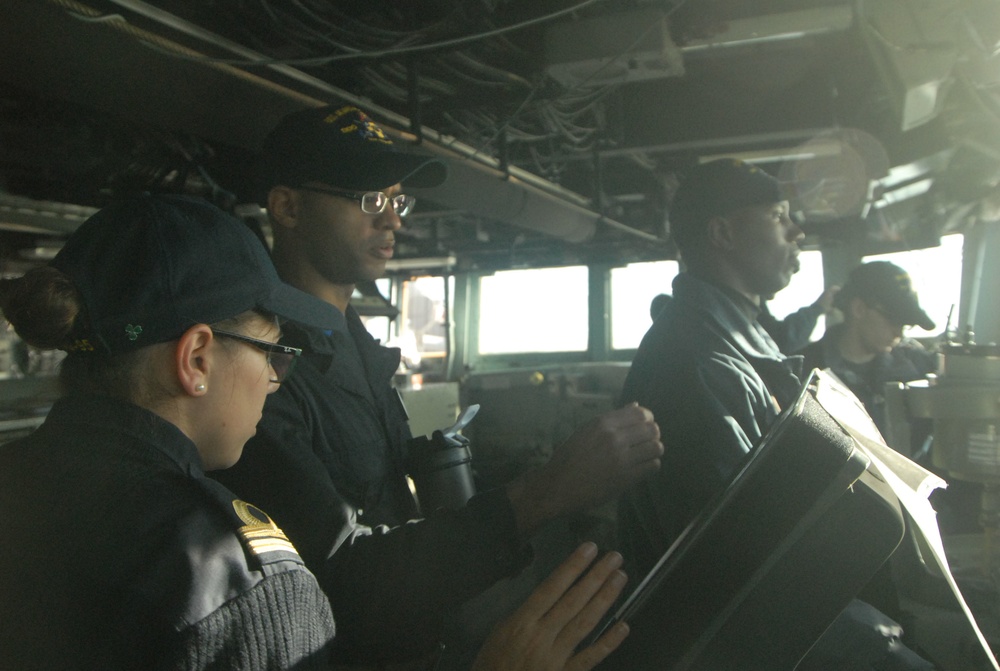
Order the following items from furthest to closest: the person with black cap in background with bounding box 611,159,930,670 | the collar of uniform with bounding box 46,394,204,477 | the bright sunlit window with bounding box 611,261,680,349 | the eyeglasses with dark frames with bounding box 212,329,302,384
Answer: the bright sunlit window with bounding box 611,261,680,349 < the person with black cap in background with bounding box 611,159,930,670 < the eyeglasses with dark frames with bounding box 212,329,302,384 < the collar of uniform with bounding box 46,394,204,477

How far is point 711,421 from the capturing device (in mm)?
1630

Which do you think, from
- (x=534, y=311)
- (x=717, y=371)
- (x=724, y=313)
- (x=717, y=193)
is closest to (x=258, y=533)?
(x=717, y=371)

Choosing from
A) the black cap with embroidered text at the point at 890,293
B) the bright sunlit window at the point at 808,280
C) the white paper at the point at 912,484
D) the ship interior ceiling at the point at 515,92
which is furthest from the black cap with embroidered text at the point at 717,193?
the bright sunlit window at the point at 808,280

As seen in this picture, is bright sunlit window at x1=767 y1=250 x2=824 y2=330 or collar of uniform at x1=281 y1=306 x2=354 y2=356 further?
bright sunlit window at x1=767 y1=250 x2=824 y2=330

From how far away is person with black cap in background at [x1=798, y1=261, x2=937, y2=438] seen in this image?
3.49m

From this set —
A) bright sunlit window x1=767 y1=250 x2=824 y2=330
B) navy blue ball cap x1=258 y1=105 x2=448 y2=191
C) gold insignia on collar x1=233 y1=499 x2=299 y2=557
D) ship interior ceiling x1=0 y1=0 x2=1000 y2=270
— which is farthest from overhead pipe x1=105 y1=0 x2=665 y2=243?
bright sunlit window x1=767 y1=250 x2=824 y2=330

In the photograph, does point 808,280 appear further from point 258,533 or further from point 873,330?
point 258,533

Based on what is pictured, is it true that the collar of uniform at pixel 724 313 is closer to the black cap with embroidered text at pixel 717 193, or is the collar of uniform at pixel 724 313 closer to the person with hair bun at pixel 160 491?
the black cap with embroidered text at pixel 717 193

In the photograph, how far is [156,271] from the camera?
938 mm

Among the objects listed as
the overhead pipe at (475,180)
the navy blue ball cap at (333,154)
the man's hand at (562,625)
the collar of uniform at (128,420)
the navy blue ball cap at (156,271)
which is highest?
the overhead pipe at (475,180)

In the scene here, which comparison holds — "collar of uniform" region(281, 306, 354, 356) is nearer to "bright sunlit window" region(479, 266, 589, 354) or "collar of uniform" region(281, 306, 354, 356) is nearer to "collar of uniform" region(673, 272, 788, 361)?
"collar of uniform" region(673, 272, 788, 361)

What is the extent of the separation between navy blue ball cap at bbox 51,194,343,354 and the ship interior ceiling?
43.7 inches

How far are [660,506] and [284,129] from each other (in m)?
1.26

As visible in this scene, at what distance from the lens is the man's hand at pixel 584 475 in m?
1.22
